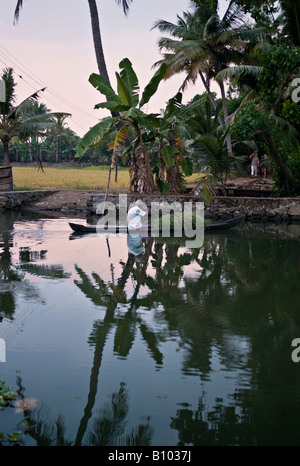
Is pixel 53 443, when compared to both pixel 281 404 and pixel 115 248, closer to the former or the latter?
pixel 281 404

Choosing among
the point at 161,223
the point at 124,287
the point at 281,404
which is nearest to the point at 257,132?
the point at 161,223

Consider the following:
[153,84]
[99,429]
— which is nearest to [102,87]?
[153,84]

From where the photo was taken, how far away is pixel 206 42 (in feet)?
78.4

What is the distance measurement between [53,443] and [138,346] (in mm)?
2088

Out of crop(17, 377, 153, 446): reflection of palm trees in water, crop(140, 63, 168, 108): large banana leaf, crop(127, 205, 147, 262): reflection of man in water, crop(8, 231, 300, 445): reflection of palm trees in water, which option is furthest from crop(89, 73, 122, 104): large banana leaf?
crop(17, 377, 153, 446): reflection of palm trees in water

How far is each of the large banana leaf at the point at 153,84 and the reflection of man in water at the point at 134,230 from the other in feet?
16.8

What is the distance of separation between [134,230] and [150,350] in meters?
8.71

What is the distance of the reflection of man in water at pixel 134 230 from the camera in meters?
12.7

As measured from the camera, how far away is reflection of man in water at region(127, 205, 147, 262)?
41.5ft

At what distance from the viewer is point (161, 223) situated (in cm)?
1558

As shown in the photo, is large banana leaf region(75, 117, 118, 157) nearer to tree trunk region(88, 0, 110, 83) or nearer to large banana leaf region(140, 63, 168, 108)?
large banana leaf region(140, 63, 168, 108)

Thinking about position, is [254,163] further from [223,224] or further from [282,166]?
[223,224]

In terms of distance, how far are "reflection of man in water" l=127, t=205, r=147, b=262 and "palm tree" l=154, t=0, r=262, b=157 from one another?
36.5 feet

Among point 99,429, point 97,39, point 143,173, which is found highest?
point 97,39
